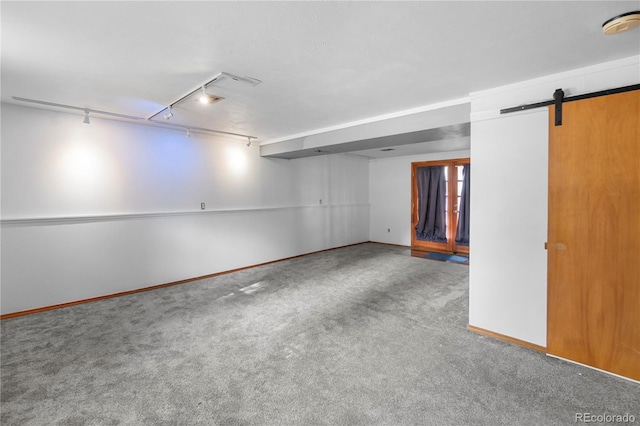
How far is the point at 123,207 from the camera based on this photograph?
403cm

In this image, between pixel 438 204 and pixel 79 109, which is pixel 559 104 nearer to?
pixel 438 204

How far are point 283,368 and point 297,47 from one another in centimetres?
240

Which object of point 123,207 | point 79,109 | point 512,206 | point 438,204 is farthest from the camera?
point 438,204

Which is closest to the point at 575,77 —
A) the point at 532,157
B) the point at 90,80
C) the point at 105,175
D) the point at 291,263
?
the point at 532,157

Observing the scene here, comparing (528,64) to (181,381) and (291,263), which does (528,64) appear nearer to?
(181,381)

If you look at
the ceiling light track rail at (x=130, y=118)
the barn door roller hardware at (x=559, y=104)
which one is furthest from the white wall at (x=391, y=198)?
the barn door roller hardware at (x=559, y=104)

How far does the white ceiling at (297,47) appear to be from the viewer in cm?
159

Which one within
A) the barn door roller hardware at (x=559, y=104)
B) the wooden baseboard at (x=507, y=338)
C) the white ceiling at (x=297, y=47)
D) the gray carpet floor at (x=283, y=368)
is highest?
the white ceiling at (x=297, y=47)

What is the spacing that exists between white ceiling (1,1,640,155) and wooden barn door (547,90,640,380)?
0.49 metres

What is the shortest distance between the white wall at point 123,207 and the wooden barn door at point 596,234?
4.46 meters

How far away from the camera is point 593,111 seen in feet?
7.26

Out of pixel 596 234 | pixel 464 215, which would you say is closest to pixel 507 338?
pixel 596 234

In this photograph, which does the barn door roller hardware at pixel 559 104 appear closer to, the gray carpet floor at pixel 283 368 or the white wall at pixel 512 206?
the white wall at pixel 512 206

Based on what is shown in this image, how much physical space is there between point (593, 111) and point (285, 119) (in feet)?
10.2
